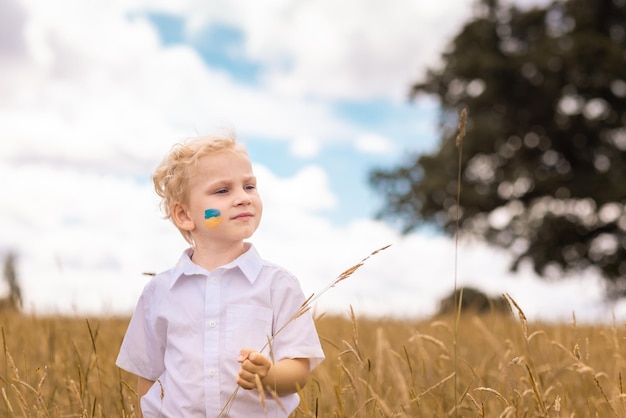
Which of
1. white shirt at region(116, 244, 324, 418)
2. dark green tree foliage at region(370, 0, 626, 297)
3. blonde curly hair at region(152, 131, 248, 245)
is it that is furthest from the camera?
dark green tree foliage at region(370, 0, 626, 297)

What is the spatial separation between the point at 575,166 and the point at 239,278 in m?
18.8

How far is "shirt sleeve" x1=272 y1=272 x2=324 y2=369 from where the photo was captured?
2.27 m

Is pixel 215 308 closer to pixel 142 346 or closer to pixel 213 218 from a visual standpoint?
pixel 213 218

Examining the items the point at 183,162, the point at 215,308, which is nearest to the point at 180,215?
the point at 183,162

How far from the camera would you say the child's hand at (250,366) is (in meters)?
2.07

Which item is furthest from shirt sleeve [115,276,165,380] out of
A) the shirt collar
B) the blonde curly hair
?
the blonde curly hair

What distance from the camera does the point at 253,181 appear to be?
95.9 inches

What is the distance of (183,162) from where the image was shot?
2424 millimetres

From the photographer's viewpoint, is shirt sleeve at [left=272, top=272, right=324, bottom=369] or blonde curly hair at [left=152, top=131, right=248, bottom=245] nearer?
→ shirt sleeve at [left=272, top=272, right=324, bottom=369]

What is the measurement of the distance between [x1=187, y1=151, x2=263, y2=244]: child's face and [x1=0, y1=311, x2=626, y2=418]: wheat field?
1.55 ft

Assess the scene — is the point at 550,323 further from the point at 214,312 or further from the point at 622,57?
the point at 622,57

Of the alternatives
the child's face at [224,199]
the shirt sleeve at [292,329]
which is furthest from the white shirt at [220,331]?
the child's face at [224,199]

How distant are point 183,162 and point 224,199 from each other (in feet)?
0.67

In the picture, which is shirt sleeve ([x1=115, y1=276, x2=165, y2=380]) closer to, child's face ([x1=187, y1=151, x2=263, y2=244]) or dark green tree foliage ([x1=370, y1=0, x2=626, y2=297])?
child's face ([x1=187, y1=151, x2=263, y2=244])
